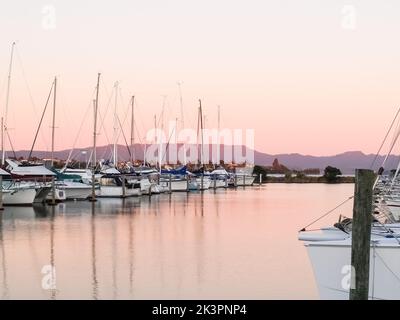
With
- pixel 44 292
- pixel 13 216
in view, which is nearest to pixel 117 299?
pixel 44 292

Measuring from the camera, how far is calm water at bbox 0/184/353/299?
61.1 ft

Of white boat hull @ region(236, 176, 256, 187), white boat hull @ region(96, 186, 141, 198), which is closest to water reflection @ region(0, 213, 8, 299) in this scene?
white boat hull @ region(96, 186, 141, 198)

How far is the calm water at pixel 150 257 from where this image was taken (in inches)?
733

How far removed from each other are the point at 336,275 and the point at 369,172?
2383 millimetres

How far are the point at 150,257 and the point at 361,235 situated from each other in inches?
520

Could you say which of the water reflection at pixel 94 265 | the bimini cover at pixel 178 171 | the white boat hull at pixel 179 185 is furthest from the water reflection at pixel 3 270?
the white boat hull at pixel 179 185

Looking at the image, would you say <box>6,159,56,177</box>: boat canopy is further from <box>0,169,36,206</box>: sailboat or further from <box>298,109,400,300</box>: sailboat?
<box>298,109,400,300</box>: sailboat

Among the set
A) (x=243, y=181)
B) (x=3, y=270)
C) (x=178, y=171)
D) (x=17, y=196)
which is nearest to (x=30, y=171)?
(x=17, y=196)

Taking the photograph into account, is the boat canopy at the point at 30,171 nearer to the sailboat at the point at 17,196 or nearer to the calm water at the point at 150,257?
the sailboat at the point at 17,196

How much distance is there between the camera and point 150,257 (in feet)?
83.7

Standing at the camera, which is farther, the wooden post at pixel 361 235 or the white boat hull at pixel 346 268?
the white boat hull at pixel 346 268

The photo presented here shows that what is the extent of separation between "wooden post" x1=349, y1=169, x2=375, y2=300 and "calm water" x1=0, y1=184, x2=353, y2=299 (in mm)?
4896

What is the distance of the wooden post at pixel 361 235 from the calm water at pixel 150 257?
4896mm

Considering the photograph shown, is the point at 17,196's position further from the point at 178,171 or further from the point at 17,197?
the point at 178,171
